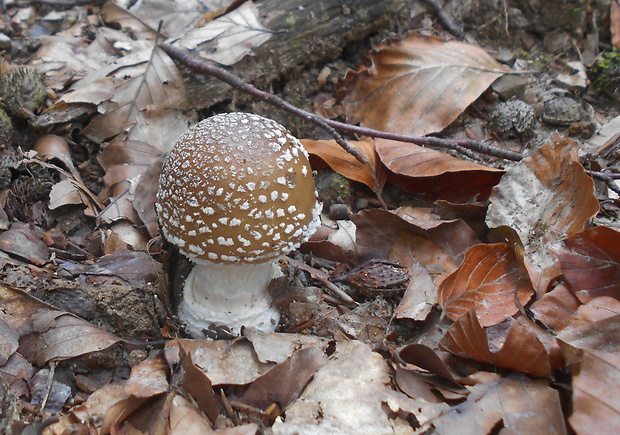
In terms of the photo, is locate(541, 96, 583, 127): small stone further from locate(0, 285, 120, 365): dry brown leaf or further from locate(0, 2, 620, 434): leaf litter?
locate(0, 285, 120, 365): dry brown leaf

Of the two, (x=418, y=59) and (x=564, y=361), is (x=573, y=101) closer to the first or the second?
(x=418, y=59)

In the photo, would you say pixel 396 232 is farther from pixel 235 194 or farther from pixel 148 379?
pixel 148 379

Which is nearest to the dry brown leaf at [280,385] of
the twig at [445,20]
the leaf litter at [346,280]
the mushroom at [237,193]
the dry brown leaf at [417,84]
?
the leaf litter at [346,280]

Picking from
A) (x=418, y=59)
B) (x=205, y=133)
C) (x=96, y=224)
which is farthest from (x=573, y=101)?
(x=96, y=224)

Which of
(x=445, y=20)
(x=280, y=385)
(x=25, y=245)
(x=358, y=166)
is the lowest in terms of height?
(x=25, y=245)

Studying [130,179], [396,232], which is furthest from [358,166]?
[130,179]

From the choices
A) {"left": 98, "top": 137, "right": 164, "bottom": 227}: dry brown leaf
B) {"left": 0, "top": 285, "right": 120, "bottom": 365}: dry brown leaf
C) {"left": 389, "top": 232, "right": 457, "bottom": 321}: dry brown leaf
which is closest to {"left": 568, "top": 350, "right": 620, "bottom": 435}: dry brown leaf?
{"left": 389, "top": 232, "right": 457, "bottom": 321}: dry brown leaf
